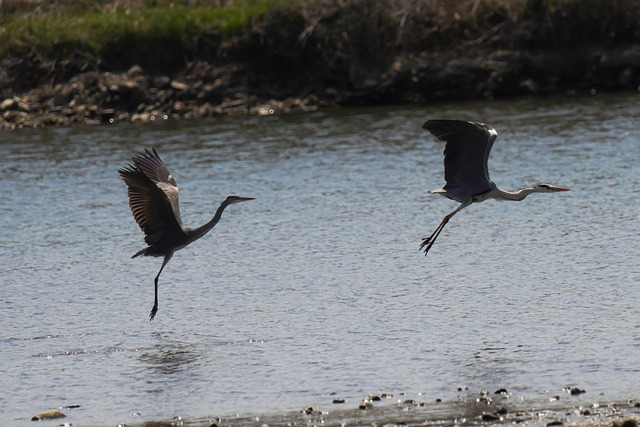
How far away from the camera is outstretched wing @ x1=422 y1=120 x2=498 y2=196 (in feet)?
34.1

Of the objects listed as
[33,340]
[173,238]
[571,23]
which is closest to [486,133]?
[173,238]

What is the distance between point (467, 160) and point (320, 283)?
6.19ft

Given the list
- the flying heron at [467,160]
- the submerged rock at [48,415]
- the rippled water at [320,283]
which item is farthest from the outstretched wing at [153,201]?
the submerged rock at [48,415]

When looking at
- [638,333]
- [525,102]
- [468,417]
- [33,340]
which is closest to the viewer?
[468,417]

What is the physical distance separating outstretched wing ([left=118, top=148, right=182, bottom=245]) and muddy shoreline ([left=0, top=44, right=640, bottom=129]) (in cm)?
1324

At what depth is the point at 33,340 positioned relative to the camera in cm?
995

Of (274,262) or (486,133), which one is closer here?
(486,133)

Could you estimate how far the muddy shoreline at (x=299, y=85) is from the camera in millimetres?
24234

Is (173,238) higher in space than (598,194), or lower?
higher

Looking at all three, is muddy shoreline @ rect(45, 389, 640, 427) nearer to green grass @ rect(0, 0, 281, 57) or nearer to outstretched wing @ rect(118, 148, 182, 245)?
outstretched wing @ rect(118, 148, 182, 245)

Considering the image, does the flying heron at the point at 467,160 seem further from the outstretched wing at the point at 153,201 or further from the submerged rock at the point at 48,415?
the submerged rock at the point at 48,415

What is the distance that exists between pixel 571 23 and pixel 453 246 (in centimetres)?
1338

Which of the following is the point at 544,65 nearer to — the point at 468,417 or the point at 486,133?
the point at 486,133

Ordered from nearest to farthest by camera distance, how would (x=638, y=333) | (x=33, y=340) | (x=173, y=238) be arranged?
(x=638, y=333) → (x=33, y=340) → (x=173, y=238)
